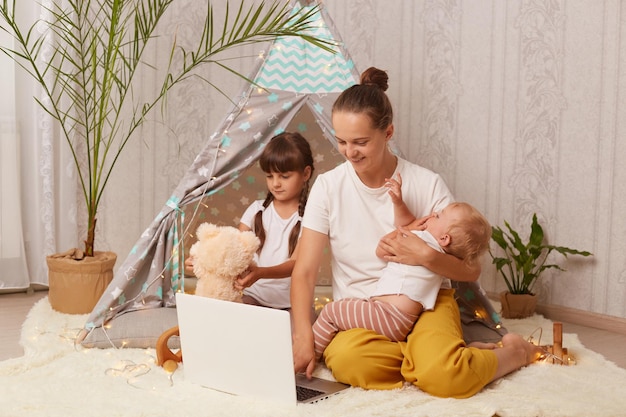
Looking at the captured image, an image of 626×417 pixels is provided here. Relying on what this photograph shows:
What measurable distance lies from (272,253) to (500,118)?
4.02ft

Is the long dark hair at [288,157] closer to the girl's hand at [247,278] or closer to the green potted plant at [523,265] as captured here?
the girl's hand at [247,278]

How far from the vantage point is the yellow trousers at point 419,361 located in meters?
2.05

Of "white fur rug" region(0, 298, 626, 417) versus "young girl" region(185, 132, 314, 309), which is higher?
"young girl" region(185, 132, 314, 309)

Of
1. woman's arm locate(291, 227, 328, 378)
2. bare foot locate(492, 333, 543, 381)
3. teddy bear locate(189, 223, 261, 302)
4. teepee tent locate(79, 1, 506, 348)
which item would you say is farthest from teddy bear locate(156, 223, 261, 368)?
bare foot locate(492, 333, 543, 381)

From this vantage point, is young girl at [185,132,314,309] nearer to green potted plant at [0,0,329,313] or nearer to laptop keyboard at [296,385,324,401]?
green potted plant at [0,0,329,313]

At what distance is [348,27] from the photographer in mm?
3934

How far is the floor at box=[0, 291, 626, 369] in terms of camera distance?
2617mm

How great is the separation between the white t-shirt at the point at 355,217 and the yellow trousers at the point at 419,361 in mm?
231

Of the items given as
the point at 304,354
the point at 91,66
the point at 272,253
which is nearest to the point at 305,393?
the point at 304,354

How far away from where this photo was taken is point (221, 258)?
2379mm

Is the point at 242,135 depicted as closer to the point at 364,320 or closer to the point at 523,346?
the point at 364,320

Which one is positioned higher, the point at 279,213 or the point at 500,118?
the point at 500,118

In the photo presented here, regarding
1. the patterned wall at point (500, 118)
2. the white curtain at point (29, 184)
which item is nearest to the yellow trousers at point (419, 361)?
the patterned wall at point (500, 118)

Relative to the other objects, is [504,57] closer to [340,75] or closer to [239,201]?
[340,75]
